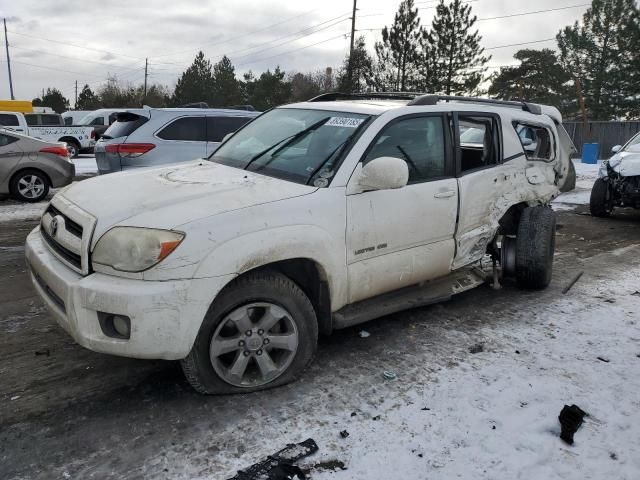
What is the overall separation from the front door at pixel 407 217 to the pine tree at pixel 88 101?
6209 cm

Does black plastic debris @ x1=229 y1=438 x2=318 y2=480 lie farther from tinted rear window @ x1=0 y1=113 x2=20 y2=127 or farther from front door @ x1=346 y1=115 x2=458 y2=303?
tinted rear window @ x1=0 y1=113 x2=20 y2=127

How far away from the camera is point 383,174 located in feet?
10.8

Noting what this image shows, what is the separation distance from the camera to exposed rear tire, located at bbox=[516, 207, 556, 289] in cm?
479

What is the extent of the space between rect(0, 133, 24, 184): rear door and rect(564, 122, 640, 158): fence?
2337 centimetres

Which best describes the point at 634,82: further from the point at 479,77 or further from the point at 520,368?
the point at 520,368

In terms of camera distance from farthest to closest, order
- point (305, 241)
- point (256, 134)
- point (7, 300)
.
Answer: point (7, 300)
point (256, 134)
point (305, 241)

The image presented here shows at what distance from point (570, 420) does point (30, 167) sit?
992cm

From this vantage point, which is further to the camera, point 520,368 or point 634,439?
point 520,368

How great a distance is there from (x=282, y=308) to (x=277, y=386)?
0.50 meters

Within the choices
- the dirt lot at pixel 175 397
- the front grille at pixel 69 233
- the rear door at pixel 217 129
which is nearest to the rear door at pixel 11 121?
the rear door at pixel 217 129

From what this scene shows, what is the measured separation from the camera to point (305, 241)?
309 centimetres

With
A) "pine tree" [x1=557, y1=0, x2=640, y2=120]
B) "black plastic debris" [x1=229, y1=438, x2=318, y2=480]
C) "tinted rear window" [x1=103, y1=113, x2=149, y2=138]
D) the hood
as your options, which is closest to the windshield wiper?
the hood

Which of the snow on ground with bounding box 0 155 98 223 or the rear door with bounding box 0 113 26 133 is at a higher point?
the rear door with bounding box 0 113 26 133

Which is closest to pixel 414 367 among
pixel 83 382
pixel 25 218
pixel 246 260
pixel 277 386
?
pixel 277 386
